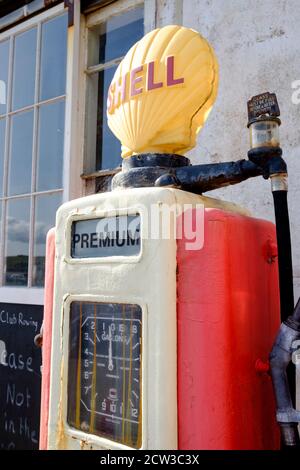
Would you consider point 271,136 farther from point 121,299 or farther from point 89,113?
point 89,113

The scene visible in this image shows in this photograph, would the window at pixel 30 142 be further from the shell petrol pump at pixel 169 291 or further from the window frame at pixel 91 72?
the shell petrol pump at pixel 169 291

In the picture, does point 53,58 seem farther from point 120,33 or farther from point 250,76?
point 250,76

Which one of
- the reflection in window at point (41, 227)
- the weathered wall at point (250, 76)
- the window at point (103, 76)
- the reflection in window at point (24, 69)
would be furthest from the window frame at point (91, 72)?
the weathered wall at point (250, 76)

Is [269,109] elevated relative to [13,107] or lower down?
lower down

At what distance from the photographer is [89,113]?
8.02 ft

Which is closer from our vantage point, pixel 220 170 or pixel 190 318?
pixel 190 318

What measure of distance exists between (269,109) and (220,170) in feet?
0.56

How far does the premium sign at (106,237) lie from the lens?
1010mm

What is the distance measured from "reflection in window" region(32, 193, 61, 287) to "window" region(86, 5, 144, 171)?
0.33 meters

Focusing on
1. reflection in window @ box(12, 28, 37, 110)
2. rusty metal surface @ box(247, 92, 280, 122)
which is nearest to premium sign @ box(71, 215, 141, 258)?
rusty metal surface @ box(247, 92, 280, 122)

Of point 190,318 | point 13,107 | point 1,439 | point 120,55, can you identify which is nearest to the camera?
point 190,318

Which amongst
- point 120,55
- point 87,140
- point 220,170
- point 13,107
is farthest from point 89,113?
point 220,170

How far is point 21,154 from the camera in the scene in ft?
9.16

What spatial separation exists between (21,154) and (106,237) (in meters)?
1.92
